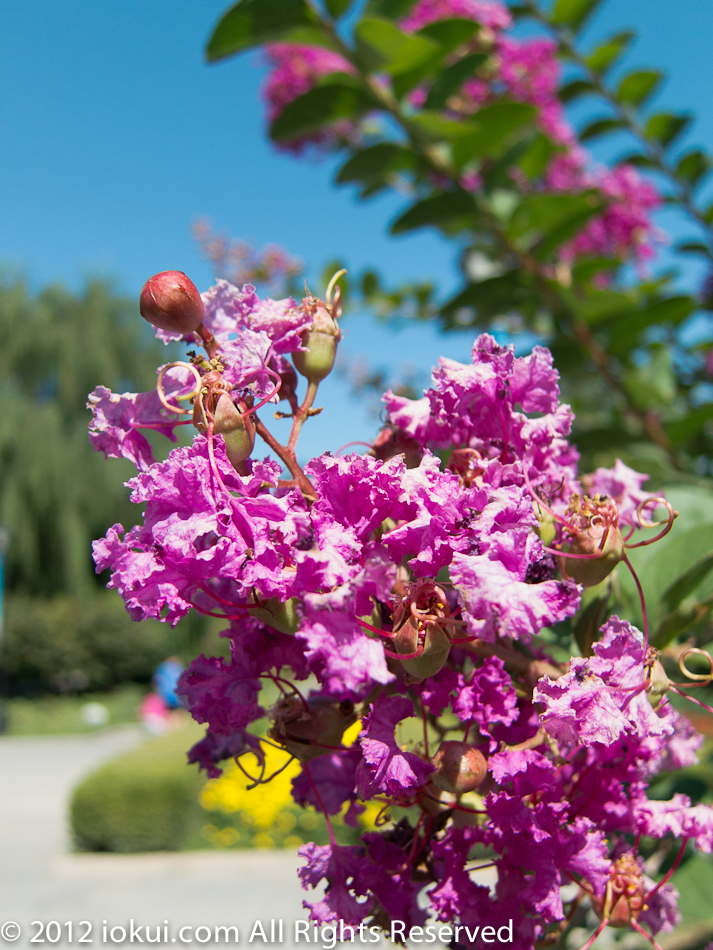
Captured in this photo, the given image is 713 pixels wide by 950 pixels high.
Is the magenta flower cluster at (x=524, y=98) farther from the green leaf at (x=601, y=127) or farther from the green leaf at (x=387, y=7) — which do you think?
the green leaf at (x=387, y=7)

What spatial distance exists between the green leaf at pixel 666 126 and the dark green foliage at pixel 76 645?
1628cm

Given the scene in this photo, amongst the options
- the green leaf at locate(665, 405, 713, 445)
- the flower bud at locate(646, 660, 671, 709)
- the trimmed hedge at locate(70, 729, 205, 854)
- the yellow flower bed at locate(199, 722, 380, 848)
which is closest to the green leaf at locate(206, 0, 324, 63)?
the green leaf at locate(665, 405, 713, 445)

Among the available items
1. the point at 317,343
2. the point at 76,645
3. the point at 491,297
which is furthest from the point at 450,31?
Answer: the point at 76,645

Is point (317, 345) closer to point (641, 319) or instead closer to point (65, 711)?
point (641, 319)

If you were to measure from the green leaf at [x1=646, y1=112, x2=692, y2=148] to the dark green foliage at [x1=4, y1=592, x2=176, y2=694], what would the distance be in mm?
16283

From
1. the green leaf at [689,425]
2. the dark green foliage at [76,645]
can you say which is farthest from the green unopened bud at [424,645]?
the dark green foliage at [76,645]

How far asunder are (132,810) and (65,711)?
35.4ft

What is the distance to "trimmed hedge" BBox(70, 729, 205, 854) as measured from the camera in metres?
6.51

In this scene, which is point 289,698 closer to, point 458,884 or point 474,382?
point 458,884

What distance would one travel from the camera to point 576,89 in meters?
2.24

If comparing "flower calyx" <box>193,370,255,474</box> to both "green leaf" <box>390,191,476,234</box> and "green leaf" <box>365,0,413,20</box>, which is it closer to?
"green leaf" <box>390,191,476,234</box>

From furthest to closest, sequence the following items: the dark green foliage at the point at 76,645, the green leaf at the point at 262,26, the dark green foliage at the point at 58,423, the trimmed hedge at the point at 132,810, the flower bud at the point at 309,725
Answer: the dark green foliage at the point at 76,645, the dark green foliage at the point at 58,423, the trimmed hedge at the point at 132,810, the green leaf at the point at 262,26, the flower bud at the point at 309,725

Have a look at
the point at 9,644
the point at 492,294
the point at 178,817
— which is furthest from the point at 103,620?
the point at 492,294

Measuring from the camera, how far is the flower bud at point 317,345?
71 cm
